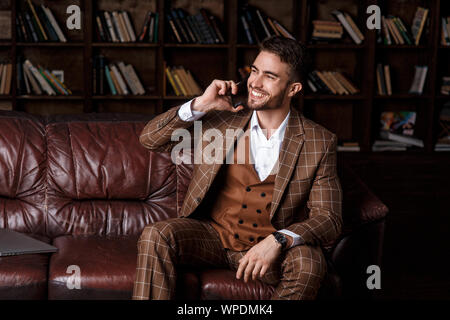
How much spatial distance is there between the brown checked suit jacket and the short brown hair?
187mm

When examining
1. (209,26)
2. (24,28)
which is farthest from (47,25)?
(209,26)

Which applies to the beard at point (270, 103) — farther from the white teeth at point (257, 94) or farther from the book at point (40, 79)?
the book at point (40, 79)

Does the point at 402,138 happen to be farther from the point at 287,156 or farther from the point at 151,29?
the point at 287,156

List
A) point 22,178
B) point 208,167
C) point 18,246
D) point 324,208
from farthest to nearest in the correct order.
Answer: point 22,178, point 208,167, point 324,208, point 18,246

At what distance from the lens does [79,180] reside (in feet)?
8.26

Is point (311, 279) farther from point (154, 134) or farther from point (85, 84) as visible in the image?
point (85, 84)

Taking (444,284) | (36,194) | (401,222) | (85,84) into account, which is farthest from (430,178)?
(36,194)

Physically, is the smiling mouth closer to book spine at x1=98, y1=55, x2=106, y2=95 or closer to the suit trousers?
the suit trousers

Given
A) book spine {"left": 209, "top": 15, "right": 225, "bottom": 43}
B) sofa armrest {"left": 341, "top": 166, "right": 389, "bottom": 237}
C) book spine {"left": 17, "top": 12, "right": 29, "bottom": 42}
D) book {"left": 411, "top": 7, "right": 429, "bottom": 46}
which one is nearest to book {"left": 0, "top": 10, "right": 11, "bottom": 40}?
book spine {"left": 17, "top": 12, "right": 29, "bottom": 42}

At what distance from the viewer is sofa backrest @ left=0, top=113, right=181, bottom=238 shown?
249 centimetres

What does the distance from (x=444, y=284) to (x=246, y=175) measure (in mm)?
1664

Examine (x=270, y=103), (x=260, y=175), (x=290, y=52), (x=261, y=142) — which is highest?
(x=290, y=52)

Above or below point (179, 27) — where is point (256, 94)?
below

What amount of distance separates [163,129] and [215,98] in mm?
233
